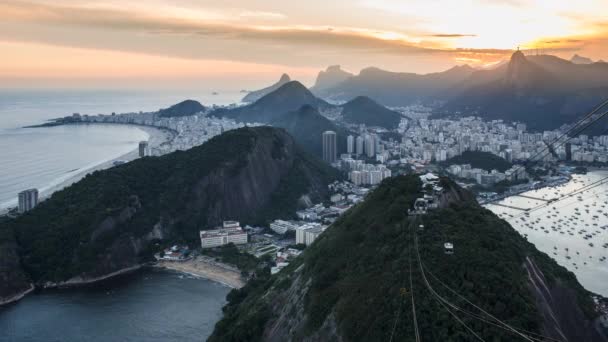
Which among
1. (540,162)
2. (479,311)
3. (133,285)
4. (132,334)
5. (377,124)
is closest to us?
(479,311)

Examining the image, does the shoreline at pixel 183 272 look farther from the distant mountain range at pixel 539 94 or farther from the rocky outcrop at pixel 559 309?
the distant mountain range at pixel 539 94

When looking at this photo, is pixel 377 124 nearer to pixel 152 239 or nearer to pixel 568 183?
pixel 568 183

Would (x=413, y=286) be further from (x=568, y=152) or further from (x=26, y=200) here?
(x=568, y=152)

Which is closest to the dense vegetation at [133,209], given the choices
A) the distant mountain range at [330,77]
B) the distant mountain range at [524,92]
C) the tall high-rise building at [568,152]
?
the tall high-rise building at [568,152]

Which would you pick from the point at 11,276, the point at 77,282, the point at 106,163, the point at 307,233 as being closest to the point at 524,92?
the point at 106,163

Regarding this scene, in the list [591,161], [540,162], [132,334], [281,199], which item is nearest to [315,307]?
[132,334]

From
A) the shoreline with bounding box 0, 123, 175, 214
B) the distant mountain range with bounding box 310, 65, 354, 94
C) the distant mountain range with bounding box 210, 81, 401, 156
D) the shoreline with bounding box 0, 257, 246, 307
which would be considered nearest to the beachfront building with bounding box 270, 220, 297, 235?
the shoreline with bounding box 0, 257, 246, 307
